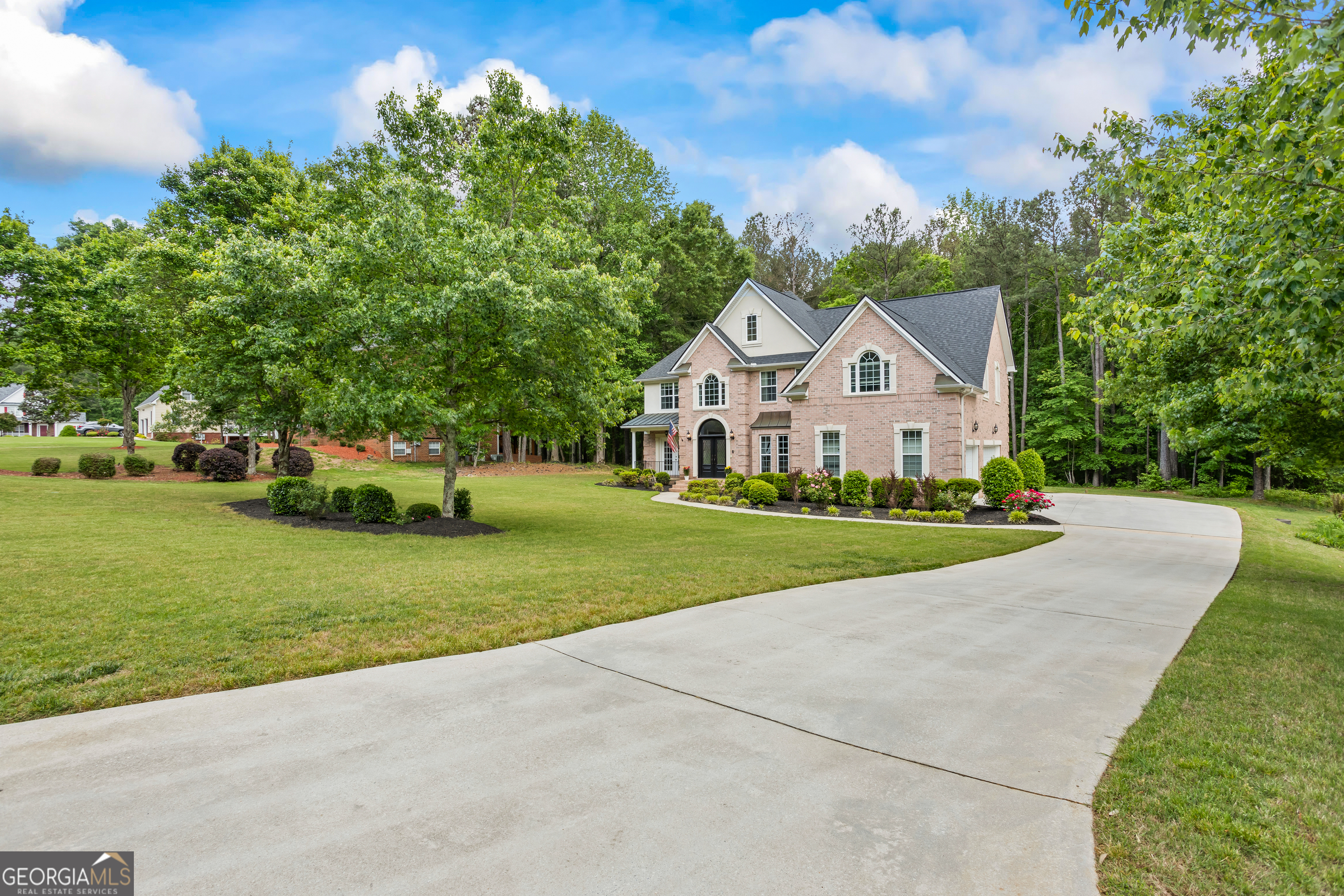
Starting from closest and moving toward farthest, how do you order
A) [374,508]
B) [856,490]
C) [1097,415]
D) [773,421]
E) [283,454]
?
[374,508]
[283,454]
[856,490]
[773,421]
[1097,415]

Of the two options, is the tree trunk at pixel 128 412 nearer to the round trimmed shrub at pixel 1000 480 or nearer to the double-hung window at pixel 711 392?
the double-hung window at pixel 711 392

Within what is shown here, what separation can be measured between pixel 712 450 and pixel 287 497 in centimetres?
1766

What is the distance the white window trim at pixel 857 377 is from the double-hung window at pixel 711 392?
21.9ft

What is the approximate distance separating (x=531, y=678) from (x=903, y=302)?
85.1ft

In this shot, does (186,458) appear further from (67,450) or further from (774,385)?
(774,385)

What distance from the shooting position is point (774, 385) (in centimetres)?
2755

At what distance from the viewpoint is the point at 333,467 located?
104 ft

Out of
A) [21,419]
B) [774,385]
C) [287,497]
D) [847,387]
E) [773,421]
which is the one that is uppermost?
[21,419]

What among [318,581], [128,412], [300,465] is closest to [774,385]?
[300,465]

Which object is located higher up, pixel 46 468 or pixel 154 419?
pixel 154 419

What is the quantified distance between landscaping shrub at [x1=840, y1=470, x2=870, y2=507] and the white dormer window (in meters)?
3.23

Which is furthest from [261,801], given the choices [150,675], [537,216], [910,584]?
[537,216]

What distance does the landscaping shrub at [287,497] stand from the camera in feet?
49.6

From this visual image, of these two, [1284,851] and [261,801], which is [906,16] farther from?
[261,801]
